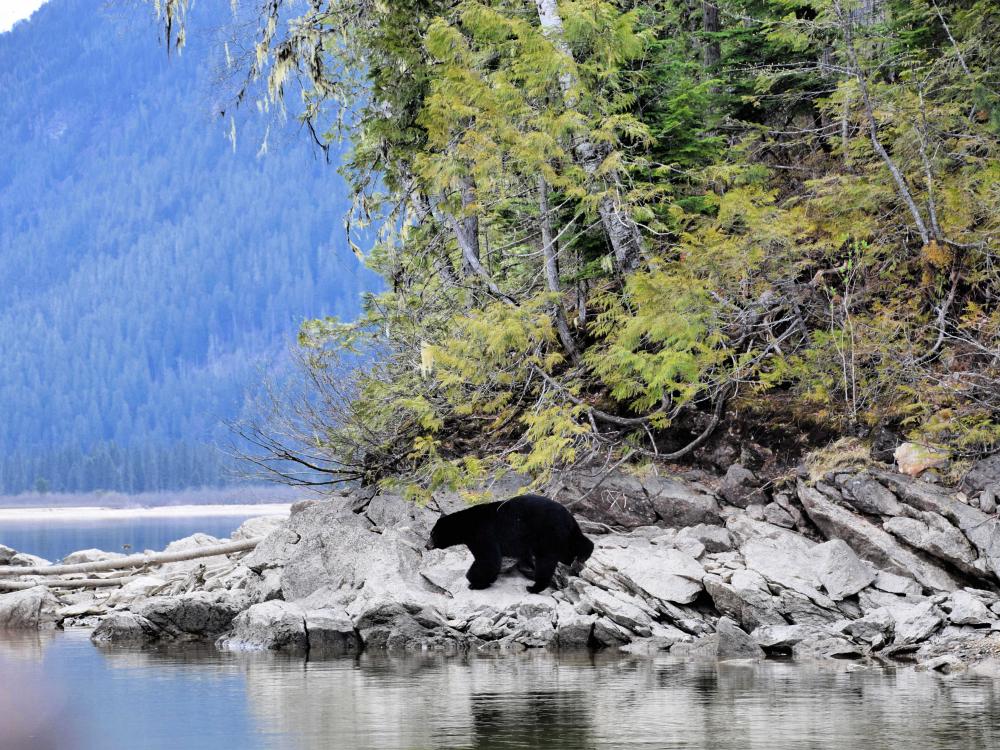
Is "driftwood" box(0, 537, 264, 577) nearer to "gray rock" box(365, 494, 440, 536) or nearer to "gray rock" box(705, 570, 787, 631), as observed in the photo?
"gray rock" box(365, 494, 440, 536)

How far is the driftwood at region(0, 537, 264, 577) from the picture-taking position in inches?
728

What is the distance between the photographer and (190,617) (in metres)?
14.0

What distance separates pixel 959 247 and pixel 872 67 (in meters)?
3.82

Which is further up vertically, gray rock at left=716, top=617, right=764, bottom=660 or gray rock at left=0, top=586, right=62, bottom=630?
gray rock at left=0, top=586, right=62, bottom=630

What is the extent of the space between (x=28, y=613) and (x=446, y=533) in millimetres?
6350

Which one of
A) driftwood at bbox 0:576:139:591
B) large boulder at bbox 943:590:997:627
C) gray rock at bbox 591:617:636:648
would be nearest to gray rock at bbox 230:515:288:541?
driftwood at bbox 0:576:139:591

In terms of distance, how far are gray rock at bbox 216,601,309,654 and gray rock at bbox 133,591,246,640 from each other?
468 millimetres

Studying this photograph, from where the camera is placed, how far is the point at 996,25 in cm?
1569

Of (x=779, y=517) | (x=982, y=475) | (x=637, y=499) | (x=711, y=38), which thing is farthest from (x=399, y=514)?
(x=711, y=38)

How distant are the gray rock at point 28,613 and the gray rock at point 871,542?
33.1 feet

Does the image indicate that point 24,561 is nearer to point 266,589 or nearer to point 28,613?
point 28,613

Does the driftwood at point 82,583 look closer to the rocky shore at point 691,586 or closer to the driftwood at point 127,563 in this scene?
the driftwood at point 127,563

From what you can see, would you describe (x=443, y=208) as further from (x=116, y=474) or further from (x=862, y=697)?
(x=116, y=474)

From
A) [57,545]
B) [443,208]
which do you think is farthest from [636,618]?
[57,545]
